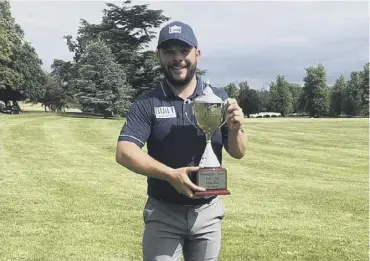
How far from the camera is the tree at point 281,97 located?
8962 cm

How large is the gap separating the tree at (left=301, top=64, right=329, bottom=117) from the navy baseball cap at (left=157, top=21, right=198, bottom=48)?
80.6 m

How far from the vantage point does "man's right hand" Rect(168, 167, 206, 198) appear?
2.70 m

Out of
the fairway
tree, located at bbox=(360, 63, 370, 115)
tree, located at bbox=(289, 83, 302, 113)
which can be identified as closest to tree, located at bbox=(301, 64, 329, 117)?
tree, located at bbox=(360, 63, 370, 115)

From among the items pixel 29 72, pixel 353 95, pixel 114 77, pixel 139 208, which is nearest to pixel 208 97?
pixel 139 208

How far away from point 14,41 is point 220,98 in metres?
54.3

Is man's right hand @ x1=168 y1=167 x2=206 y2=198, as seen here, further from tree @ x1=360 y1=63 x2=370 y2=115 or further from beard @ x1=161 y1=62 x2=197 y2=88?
tree @ x1=360 y1=63 x2=370 y2=115

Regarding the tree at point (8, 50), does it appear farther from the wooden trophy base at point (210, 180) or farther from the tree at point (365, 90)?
the tree at point (365, 90)

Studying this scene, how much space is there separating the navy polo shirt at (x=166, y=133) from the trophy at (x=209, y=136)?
72 millimetres

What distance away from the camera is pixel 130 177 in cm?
1284

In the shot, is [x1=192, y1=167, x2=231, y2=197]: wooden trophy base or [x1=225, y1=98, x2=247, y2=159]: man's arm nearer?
[x1=192, y1=167, x2=231, y2=197]: wooden trophy base

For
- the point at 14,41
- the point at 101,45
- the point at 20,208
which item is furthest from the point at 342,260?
the point at 14,41

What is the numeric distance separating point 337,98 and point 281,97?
9368mm

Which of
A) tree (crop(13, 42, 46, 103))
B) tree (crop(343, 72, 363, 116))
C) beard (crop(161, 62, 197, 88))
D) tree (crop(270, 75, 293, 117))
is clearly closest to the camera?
beard (crop(161, 62, 197, 88))

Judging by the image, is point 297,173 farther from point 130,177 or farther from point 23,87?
point 23,87
